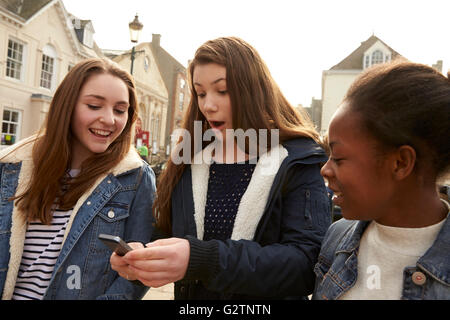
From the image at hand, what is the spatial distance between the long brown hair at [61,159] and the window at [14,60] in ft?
49.4

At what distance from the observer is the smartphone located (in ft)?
3.42

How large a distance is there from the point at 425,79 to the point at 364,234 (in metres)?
0.53

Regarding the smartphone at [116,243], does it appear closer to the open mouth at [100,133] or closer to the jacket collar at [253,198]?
the jacket collar at [253,198]

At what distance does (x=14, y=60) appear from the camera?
1445 cm

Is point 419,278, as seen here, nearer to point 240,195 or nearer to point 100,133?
point 240,195

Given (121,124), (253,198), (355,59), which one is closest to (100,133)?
(121,124)

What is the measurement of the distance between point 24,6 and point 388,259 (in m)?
17.5

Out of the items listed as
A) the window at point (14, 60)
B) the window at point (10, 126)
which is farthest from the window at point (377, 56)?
the window at point (10, 126)

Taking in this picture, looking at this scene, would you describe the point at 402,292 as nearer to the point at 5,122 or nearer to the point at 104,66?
the point at 104,66

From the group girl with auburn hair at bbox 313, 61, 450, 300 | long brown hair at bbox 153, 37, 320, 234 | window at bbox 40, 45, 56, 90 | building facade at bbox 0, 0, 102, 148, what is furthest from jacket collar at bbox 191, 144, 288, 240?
window at bbox 40, 45, 56, 90

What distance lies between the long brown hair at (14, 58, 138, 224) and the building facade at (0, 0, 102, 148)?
553 inches

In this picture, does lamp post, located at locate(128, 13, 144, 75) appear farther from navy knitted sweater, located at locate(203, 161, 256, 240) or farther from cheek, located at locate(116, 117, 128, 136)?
navy knitted sweater, located at locate(203, 161, 256, 240)

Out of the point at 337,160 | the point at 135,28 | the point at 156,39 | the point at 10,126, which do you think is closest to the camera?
the point at 337,160
